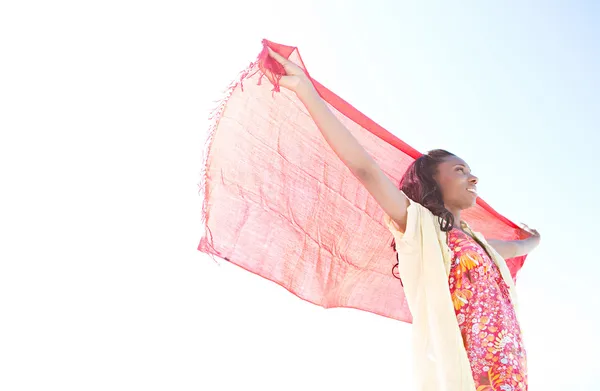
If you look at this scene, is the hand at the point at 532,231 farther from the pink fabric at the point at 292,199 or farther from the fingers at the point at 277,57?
the fingers at the point at 277,57

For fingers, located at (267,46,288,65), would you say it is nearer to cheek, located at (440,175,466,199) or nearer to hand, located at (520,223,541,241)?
cheek, located at (440,175,466,199)

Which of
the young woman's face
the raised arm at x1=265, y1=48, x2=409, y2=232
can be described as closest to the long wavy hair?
the young woman's face

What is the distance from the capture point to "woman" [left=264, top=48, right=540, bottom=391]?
Answer: 101 inches

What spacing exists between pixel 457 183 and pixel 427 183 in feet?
0.51

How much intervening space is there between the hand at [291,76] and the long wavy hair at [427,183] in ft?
2.96

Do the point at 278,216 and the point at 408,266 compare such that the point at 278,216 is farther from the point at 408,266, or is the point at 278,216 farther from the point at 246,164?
the point at 408,266

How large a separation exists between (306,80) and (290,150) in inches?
24.8

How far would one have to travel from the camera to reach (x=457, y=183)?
323cm

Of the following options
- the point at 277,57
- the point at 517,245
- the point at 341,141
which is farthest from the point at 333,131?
the point at 517,245

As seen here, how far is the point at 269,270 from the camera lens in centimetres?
332

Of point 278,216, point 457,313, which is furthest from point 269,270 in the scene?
point 457,313

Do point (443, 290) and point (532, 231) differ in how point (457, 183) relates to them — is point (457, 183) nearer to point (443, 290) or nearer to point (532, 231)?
point (443, 290)

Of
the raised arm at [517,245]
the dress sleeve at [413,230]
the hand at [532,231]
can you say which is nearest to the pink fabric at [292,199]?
the dress sleeve at [413,230]

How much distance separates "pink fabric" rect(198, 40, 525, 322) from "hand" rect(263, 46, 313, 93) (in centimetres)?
6
